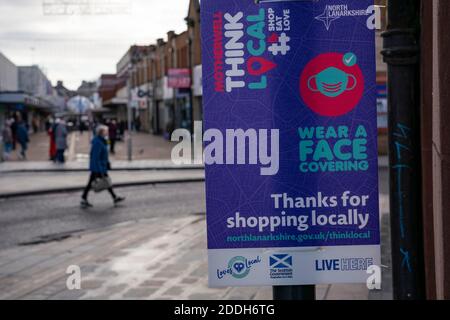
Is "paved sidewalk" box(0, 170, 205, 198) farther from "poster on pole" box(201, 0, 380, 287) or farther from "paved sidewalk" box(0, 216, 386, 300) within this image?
"poster on pole" box(201, 0, 380, 287)

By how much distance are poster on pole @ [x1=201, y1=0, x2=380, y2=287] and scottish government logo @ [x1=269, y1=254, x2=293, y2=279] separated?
0.06 meters

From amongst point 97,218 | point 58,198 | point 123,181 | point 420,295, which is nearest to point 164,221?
point 97,218

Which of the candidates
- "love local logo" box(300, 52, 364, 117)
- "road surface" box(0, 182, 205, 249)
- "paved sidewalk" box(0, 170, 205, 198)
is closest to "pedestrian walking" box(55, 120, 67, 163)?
"paved sidewalk" box(0, 170, 205, 198)

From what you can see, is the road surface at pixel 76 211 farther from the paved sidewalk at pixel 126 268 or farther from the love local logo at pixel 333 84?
the love local logo at pixel 333 84

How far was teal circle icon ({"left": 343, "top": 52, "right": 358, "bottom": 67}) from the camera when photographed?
262 cm

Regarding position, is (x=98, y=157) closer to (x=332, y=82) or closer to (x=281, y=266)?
(x=281, y=266)

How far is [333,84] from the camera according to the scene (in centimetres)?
263

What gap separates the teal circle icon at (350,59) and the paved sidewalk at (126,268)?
15.0 feet

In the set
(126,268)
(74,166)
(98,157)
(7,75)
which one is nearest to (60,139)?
(74,166)

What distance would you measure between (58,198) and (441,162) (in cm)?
1628

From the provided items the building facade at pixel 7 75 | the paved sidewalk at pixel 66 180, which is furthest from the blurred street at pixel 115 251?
the building facade at pixel 7 75

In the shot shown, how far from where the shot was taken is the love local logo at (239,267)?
2.70 meters

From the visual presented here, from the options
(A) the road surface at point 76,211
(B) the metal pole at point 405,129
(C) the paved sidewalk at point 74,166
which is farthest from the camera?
(C) the paved sidewalk at point 74,166
